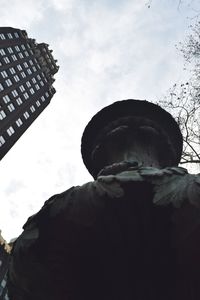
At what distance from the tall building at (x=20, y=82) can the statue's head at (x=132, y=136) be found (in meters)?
47.3

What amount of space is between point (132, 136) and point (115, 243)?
142cm

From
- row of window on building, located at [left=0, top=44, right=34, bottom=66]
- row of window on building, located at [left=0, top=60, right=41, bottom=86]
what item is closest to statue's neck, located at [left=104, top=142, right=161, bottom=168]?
row of window on building, located at [left=0, top=60, right=41, bottom=86]

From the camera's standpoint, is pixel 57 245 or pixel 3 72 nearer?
pixel 57 245

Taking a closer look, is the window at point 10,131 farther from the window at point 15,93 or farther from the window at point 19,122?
the window at point 15,93

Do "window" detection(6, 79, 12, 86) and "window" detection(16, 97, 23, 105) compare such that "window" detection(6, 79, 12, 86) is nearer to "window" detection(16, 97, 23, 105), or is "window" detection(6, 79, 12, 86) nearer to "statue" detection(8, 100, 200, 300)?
"window" detection(16, 97, 23, 105)

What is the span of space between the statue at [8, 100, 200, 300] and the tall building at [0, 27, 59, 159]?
159 feet

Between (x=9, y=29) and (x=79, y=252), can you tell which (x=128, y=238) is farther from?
(x=9, y=29)

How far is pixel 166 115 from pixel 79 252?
6.59ft

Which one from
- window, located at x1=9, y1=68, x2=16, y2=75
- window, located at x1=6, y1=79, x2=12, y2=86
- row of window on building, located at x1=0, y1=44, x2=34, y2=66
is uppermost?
row of window on building, located at x1=0, y1=44, x2=34, y2=66

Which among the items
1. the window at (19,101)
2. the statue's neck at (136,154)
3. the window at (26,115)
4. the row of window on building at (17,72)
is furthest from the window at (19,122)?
the statue's neck at (136,154)

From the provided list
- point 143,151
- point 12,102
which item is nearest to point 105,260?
point 143,151

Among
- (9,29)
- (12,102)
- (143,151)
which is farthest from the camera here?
(9,29)

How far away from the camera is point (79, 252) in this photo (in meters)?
2.51

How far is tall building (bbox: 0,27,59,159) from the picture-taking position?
53.4 metres
